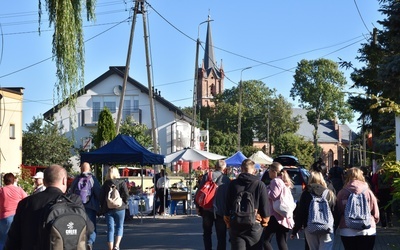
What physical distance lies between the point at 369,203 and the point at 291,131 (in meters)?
99.1

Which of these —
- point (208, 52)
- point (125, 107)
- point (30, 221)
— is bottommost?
point (30, 221)

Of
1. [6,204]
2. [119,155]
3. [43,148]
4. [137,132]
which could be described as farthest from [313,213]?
[137,132]

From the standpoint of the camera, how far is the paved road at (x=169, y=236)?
17.0m

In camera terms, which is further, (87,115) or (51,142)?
(87,115)

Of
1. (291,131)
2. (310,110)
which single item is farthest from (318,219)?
(291,131)

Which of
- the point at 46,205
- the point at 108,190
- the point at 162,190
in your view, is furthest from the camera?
the point at 162,190

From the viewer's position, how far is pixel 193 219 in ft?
88.0

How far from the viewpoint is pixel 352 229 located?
10.6 meters

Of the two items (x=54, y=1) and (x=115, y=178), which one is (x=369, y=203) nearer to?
(x=115, y=178)

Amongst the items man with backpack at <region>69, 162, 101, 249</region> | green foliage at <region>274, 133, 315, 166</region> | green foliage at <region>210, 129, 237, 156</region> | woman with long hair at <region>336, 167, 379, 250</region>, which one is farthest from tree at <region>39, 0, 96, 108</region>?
green foliage at <region>210, 129, 237, 156</region>

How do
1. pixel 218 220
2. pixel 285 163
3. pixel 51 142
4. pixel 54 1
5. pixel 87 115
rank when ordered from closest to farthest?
pixel 218 220
pixel 54 1
pixel 285 163
pixel 51 142
pixel 87 115

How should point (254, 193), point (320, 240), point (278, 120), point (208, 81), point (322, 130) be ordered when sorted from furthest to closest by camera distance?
point (208, 81)
point (322, 130)
point (278, 120)
point (320, 240)
point (254, 193)

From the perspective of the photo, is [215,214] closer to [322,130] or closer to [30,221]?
[30,221]

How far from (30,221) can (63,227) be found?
55cm
